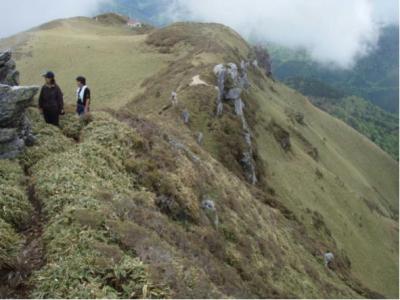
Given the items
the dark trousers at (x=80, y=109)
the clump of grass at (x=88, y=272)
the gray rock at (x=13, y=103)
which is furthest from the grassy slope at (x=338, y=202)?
the clump of grass at (x=88, y=272)

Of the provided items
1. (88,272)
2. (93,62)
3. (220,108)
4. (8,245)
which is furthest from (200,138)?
(93,62)

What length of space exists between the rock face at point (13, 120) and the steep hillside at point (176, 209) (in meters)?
0.55

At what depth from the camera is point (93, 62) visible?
84.6m

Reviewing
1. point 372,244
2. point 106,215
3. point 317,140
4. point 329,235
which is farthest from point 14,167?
point 317,140

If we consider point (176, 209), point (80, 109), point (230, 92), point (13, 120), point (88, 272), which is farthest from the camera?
point (230, 92)

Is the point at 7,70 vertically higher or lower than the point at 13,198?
higher

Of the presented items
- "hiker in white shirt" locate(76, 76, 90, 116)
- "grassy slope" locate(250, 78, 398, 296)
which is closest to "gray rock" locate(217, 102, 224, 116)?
"grassy slope" locate(250, 78, 398, 296)

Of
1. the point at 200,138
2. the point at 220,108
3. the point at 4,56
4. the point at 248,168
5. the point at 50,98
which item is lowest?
the point at 248,168

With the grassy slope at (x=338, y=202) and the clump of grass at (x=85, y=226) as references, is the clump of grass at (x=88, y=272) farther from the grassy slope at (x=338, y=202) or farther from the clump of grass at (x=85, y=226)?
the grassy slope at (x=338, y=202)

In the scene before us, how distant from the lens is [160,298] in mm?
12867

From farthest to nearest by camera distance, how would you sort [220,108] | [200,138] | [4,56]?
1. [220,108]
2. [200,138]
3. [4,56]

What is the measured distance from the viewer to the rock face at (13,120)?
20.0 m

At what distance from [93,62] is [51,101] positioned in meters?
63.1

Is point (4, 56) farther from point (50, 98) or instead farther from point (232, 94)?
point (232, 94)
